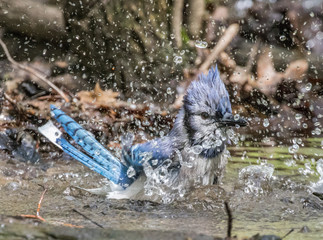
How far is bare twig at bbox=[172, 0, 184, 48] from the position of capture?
5.69 meters

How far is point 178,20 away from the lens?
570 cm

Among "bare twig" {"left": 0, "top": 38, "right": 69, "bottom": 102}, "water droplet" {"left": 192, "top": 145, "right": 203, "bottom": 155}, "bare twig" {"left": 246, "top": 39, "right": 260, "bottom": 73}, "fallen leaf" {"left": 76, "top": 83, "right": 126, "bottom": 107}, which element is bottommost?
"water droplet" {"left": 192, "top": 145, "right": 203, "bottom": 155}

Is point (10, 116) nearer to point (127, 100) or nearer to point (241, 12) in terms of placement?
point (127, 100)

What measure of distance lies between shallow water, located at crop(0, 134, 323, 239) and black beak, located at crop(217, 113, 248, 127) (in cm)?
40

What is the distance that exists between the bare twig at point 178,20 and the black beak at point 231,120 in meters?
2.65

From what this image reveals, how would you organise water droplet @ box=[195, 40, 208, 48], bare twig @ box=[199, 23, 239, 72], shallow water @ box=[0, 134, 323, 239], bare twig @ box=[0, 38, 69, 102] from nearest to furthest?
shallow water @ box=[0, 134, 323, 239] → bare twig @ box=[0, 38, 69, 102] → bare twig @ box=[199, 23, 239, 72] → water droplet @ box=[195, 40, 208, 48]

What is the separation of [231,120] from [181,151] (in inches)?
14.7

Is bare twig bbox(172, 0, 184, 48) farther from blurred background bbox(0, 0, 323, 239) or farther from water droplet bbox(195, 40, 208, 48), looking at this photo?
water droplet bbox(195, 40, 208, 48)

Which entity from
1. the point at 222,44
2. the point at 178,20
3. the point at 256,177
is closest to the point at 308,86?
the point at 222,44

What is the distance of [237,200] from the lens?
2955 millimetres

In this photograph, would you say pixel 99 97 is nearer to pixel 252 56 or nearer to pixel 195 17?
pixel 195 17

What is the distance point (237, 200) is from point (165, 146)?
58cm

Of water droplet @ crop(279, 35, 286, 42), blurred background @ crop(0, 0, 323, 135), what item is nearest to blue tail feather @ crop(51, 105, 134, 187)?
blurred background @ crop(0, 0, 323, 135)

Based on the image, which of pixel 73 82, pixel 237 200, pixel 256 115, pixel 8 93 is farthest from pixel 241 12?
pixel 237 200
